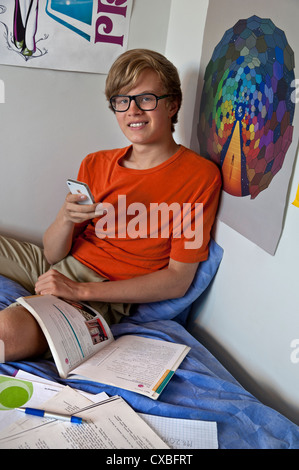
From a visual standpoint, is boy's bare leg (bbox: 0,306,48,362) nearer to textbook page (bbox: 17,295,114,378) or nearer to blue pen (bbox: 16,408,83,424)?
textbook page (bbox: 17,295,114,378)

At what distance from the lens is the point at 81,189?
1174 millimetres

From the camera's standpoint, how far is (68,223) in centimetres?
131

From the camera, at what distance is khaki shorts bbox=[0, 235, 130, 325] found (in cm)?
134

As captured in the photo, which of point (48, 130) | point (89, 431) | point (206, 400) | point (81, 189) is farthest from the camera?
point (48, 130)

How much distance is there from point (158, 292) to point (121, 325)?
0.14 m

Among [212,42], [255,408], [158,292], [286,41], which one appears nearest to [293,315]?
[255,408]

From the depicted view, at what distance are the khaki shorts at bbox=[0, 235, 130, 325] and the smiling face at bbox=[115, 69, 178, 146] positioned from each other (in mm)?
416

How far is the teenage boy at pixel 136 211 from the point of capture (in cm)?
127

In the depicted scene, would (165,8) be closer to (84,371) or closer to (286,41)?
Answer: (286,41)

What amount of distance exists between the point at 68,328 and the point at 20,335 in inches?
4.4

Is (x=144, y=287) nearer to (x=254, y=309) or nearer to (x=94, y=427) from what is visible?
(x=254, y=309)

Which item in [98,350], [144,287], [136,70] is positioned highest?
[136,70]

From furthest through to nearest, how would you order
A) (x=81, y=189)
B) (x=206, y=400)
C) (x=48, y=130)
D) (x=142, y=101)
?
(x=48, y=130)
(x=142, y=101)
(x=81, y=189)
(x=206, y=400)

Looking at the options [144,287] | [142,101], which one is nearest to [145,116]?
[142,101]
